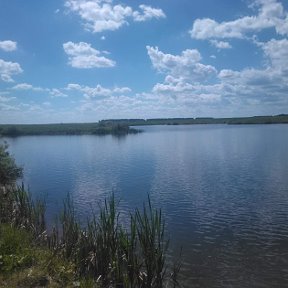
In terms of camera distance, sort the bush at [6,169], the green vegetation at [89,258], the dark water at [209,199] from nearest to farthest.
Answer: the green vegetation at [89,258] < the dark water at [209,199] < the bush at [6,169]

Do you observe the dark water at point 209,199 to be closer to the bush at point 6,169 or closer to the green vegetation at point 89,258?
the bush at point 6,169

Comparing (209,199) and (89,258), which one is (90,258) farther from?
(209,199)

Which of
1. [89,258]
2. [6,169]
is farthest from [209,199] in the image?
[89,258]

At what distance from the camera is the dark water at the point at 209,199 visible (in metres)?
17.9

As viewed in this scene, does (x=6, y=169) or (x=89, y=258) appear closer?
(x=89, y=258)

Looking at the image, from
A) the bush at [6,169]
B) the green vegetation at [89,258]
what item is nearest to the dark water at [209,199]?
the bush at [6,169]

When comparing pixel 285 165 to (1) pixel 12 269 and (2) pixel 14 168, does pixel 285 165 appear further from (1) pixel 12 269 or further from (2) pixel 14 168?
(1) pixel 12 269

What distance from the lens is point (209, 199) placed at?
30.3m

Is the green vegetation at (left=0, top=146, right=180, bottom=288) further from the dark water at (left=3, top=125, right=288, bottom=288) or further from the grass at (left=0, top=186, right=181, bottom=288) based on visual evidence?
the dark water at (left=3, top=125, right=288, bottom=288)

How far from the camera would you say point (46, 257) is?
39.7 feet

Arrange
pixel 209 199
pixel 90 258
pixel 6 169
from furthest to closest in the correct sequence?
pixel 6 169 < pixel 209 199 < pixel 90 258

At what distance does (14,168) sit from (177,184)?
15.3 meters

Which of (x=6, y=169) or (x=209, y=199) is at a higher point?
(x=6, y=169)

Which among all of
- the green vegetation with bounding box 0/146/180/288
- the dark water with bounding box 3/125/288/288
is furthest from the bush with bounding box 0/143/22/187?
the green vegetation with bounding box 0/146/180/288
